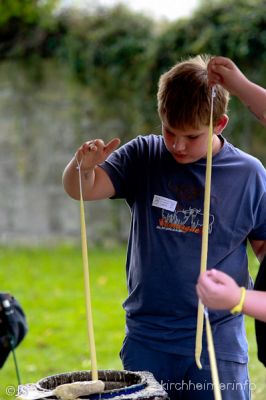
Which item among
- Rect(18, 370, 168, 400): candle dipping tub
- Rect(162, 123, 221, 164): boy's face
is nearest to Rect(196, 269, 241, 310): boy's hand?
Rect(18, 370, 168, 400): candle dipping tub

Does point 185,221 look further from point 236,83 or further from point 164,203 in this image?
point 236,83

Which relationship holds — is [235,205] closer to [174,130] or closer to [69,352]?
[174,130]

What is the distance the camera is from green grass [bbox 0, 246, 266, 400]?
584 cm

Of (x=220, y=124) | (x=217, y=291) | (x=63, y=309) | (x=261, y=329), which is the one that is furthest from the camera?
(x=63, y=309)

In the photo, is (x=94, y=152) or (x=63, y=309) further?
(x=63, y=309)

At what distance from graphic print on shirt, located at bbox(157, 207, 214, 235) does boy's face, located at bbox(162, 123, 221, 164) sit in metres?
0.19

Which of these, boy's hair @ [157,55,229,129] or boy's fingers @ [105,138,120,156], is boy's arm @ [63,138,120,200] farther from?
boy's hair @ [157,55,229,129]

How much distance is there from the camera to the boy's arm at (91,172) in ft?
9.08

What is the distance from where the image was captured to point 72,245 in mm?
10297

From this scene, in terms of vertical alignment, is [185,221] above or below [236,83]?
below

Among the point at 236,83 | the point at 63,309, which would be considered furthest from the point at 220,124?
the point at 63,309

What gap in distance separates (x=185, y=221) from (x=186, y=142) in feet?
0.99

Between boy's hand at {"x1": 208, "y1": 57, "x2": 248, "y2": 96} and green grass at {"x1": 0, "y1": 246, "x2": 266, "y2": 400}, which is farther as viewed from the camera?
green grass at {"x1": 0, "y1": 246, "x2": 266, "y2": 400}

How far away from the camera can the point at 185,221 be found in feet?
9.58
